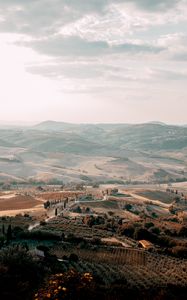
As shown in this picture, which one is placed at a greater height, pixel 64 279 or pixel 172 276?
pixel 64 279

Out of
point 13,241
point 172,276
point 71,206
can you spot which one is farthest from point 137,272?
point 71,206

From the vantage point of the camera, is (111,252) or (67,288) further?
(111,252)

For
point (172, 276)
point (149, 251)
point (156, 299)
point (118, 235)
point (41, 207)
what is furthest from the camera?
point (41, 207)

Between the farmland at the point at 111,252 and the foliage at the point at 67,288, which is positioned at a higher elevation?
the foliage at the point at 67,288

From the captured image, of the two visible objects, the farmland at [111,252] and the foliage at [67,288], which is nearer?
the foliage at [67,288]

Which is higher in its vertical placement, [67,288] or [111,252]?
[67,288]

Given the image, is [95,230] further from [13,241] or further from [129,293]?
[129,293]

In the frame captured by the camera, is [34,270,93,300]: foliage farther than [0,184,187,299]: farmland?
No

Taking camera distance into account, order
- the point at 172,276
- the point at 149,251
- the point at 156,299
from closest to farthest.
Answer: the point at 156,299 < the point at 172,276 < the point at 149,251

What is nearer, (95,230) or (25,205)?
(95,230)

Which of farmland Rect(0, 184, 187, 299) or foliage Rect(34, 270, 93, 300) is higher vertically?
foliage Rect(34, 270, 93, 300)

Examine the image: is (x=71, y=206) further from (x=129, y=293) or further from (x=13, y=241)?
(x=129, y=293)
